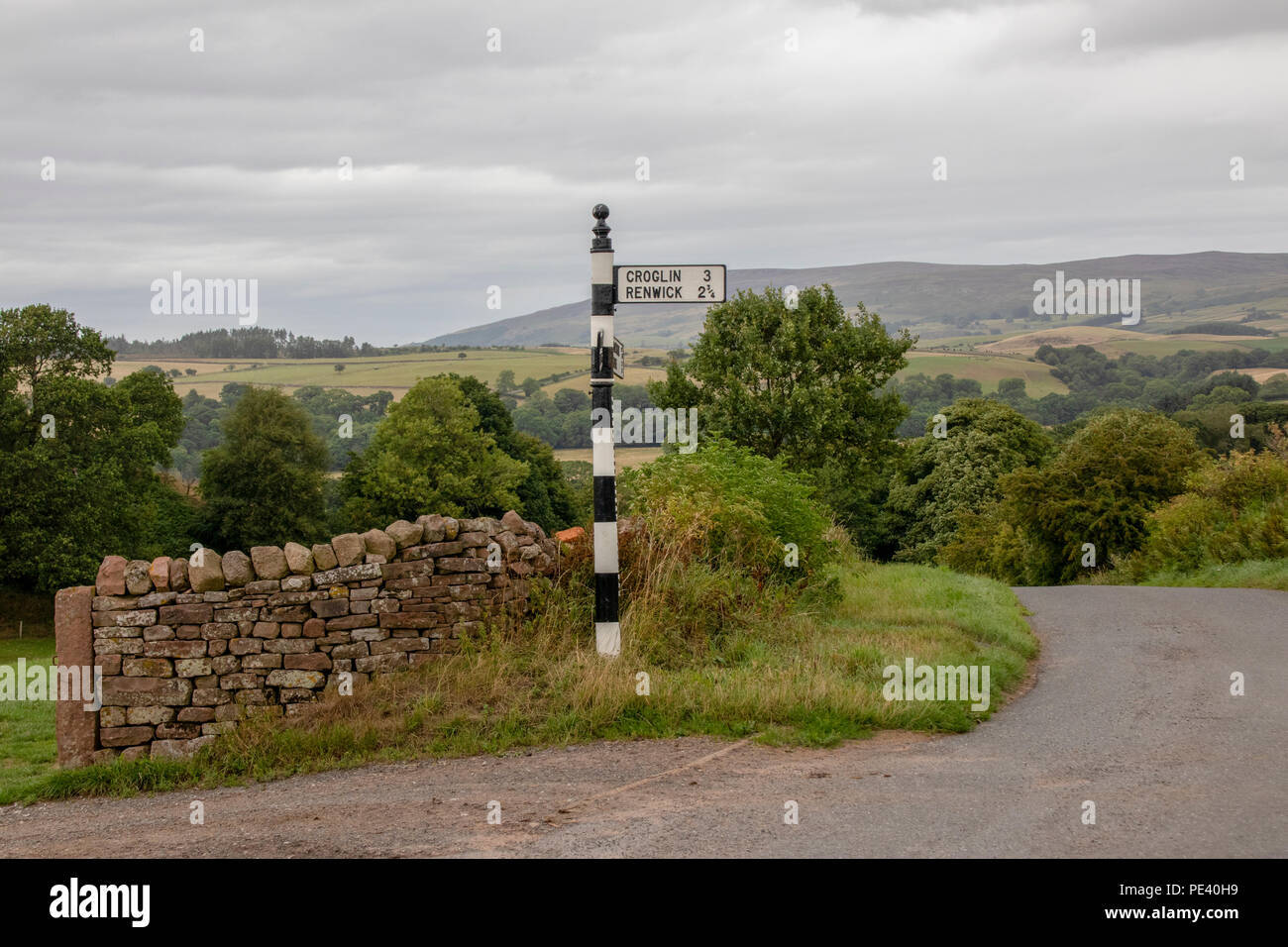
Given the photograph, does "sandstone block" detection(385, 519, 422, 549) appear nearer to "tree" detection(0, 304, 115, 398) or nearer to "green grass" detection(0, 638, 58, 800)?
"green grass" detection(0, 638, 58, 800)

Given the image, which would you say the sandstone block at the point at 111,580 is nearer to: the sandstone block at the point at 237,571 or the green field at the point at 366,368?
the sandstone block at the point at 237,571

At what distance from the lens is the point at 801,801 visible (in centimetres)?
643

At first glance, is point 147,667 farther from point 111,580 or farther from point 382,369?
point 382,369

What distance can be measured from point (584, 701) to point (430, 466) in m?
51.2

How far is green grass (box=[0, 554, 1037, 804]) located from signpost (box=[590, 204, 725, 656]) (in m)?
0.44

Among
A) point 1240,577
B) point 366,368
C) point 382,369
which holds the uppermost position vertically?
point 366,368

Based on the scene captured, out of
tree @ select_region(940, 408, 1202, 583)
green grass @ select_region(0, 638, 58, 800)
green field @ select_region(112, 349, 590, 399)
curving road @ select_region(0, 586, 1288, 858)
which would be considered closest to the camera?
curving road @ select_region(0, 586, 1288, 858)

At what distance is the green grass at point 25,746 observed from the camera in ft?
27.1

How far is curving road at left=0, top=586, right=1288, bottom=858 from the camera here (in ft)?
18.8

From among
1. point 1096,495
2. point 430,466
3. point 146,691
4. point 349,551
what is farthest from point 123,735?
point 430,466

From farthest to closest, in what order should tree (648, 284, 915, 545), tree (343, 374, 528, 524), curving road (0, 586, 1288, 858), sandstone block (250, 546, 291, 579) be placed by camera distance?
tree (343, 374, 528, 524) < tree (648, 284, 915, 545) < sandstone block (250, 546, 291, 579) < curving road (0, 586, 1288, 858)

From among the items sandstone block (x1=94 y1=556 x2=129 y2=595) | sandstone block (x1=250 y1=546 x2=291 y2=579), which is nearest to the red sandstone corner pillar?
sandstone block (x1=94 y1=556 x2=129 y2=595)

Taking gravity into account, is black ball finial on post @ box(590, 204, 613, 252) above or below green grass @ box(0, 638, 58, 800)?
above
